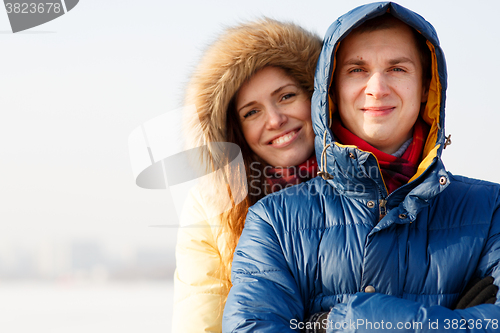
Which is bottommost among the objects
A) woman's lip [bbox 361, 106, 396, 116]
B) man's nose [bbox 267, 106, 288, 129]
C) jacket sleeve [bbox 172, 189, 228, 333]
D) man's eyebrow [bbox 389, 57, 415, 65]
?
jacket sleeve [bbox 172, 189, 228, 333]

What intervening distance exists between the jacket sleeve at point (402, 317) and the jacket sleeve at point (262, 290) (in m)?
0.15

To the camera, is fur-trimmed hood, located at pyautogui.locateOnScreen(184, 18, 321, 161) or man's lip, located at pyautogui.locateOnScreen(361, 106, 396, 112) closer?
man's lip, located at pyautogui.locateOnScreen(361, 106, 396, 112)

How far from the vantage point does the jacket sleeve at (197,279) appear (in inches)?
84.4

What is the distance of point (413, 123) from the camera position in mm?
1769

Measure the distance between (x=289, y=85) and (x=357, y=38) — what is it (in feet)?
1.87

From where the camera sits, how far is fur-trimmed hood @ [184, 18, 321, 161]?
223 centimetres

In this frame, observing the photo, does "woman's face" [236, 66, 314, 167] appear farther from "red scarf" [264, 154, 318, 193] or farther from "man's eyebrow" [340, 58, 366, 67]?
"man's eyebrow" [340, 58, 366, 67]

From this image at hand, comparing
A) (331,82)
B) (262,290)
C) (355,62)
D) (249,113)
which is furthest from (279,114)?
(262,290)

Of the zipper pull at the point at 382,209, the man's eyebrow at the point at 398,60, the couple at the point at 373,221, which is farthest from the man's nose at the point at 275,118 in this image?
the zipper pull at the point at 382,209

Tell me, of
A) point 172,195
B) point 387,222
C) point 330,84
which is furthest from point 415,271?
point 172,195

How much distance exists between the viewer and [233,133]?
7.81 ft

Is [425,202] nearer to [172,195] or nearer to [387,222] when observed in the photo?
[387,222]

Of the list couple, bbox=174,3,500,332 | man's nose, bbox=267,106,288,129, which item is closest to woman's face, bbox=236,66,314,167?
man's nose, bbox=267,106,288,129

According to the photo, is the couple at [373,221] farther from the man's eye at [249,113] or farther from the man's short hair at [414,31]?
the man's eye at [249,113]
